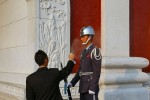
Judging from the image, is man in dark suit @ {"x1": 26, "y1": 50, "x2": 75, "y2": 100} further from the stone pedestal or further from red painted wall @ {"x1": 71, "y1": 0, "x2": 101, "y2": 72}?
red painted wall @ {"x1": 71, "y1": 0, "x2": 101, "y2": 72}

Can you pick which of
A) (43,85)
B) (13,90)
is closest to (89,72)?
(43,85)

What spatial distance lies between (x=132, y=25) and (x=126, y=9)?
48cm

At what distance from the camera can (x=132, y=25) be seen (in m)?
7.79

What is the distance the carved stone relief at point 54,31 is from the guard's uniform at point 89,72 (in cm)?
174

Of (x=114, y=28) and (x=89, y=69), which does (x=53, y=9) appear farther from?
(x=89, y=69)

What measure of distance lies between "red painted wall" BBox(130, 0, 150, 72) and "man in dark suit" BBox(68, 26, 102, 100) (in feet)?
9.37

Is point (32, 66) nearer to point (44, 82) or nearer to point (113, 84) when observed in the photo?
point (113, 84)

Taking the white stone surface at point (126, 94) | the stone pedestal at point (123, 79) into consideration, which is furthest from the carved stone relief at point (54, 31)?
the white stone surface at point (126, 94)

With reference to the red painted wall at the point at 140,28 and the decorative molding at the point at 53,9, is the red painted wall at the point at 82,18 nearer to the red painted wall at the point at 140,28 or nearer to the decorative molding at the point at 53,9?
the decorative molding at the point at 53,9

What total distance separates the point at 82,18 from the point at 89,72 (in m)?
2.45

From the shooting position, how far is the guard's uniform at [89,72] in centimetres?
495

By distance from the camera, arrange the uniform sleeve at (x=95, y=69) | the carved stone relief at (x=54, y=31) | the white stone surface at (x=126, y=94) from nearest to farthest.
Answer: the uniform sleeve at (x=95, y=69), the white stone surface at (x=126, y=94), the carved stone relief at (x=54, y=31)

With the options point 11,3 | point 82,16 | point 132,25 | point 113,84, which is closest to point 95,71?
point 113,84

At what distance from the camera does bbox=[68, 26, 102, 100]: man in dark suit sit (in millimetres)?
4949
